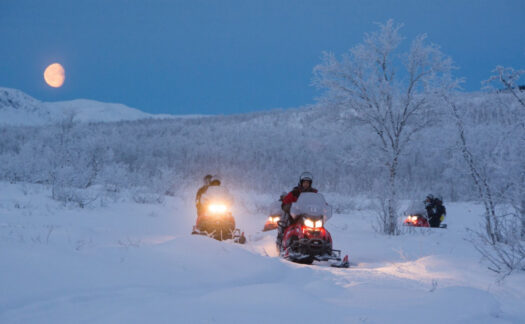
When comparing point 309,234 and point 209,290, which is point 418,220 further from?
point 209,290

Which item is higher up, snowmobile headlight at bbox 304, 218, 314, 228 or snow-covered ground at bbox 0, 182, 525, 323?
snowmobile headlight at bbox 304, 218, 314, 228

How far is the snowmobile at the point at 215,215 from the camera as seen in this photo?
9.54m

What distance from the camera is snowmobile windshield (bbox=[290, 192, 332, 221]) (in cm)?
741

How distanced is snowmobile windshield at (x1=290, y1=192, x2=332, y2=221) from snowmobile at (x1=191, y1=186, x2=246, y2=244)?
2.61 m

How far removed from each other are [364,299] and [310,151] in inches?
3905

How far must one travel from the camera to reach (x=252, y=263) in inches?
195

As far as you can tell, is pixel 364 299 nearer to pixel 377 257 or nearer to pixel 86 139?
pixel 377 257

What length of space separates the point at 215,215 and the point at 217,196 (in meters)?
0.50

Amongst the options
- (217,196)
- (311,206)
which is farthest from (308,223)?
(217,196)

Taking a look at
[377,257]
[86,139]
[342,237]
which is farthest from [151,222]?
[86,139]

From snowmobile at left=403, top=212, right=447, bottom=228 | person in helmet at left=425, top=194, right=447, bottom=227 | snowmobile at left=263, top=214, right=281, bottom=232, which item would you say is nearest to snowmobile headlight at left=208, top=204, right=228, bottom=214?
snowmobile at left=263, top=214, right=281, bottom=232

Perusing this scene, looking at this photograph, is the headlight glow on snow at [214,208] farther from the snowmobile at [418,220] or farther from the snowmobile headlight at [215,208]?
the snowmobile at [418,220]

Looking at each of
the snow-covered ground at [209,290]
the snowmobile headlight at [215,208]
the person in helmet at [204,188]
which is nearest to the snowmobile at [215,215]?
the snowmobile headlight at [215,208]

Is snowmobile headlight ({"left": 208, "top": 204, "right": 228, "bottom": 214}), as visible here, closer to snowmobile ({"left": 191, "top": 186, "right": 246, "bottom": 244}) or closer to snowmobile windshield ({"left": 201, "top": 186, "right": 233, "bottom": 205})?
snowmobile ({"left": 191, "top": 186, "right": 246, "bottom": 244})
